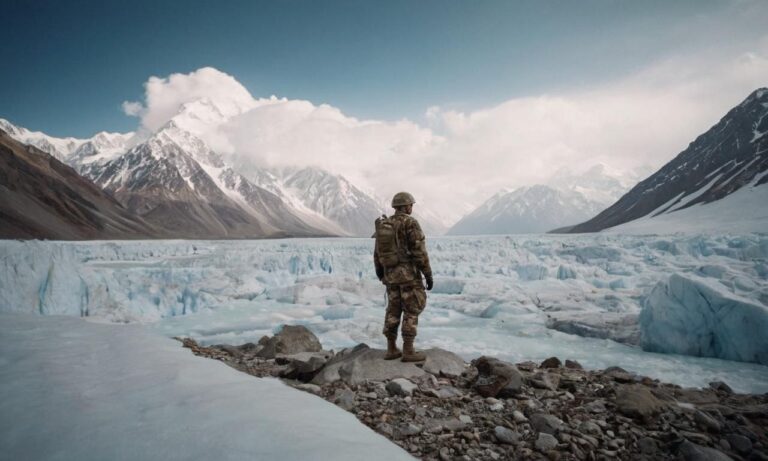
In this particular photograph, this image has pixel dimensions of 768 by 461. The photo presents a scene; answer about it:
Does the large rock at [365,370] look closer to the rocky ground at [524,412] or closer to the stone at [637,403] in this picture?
the rocky ground at [524,412]

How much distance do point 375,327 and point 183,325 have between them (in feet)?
20.1

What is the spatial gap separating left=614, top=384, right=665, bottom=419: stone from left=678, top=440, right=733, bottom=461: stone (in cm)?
51

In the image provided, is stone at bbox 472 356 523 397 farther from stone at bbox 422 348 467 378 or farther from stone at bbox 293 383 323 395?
stone at bbox 293 383 323 395

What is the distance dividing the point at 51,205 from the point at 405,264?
10703 cm

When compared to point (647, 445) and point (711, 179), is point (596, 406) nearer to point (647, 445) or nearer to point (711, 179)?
point (647, 445)

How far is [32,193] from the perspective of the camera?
79.4 metres

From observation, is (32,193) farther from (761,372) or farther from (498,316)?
(761,372)

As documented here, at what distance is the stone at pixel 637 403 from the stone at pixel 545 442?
3.36ft

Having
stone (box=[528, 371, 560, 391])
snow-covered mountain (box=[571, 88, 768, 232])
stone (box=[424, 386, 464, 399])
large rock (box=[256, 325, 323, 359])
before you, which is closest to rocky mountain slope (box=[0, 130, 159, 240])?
large rock (box=[256, 325, 323, 359])

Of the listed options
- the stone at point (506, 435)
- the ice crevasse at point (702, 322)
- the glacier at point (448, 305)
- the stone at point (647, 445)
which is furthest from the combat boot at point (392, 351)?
the ice crevasse at point (702, 322)

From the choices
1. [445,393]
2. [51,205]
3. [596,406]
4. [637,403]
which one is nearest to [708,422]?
[637,403]

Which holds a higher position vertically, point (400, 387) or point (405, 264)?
point (405, 264)

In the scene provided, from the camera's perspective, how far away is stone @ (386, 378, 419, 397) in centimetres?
379

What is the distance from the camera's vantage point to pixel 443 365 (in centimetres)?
468
